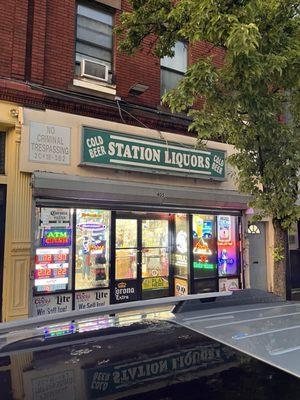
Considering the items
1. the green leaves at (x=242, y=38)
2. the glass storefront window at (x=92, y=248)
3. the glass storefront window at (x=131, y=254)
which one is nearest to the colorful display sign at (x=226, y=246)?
the glass storefront window at (x=131, y=254)

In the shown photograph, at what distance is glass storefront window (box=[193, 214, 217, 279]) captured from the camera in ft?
35.2

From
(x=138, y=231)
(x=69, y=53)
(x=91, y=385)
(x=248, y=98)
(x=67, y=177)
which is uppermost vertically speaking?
(x=69, y=53)

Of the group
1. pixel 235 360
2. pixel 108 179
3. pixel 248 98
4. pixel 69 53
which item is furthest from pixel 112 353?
pixel 69 53

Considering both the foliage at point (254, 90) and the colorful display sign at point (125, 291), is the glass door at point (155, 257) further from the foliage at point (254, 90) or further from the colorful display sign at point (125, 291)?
the foliage at point (254, 90)

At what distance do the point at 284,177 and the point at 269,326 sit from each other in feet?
14.1

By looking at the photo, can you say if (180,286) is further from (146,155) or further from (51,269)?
(51,269)

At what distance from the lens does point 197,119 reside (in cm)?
617

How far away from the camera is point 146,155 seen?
9.76m

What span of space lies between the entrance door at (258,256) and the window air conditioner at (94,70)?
5.76 meters

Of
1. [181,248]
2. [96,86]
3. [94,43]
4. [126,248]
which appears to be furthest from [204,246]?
[94,43]

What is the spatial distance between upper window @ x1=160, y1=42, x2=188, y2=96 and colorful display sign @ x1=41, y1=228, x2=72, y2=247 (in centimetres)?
428

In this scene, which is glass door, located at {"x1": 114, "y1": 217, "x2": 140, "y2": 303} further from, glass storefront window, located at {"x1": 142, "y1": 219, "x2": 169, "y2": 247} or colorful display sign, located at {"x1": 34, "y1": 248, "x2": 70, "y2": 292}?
colorful display sign, located at {"x1": 34, "y1": 248, "x2": 70, "y2": 292}

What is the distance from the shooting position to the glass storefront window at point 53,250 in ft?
27.6

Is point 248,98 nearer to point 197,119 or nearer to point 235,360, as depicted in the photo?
point 197,119
